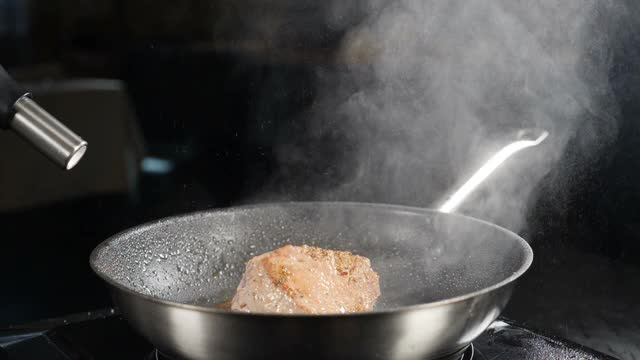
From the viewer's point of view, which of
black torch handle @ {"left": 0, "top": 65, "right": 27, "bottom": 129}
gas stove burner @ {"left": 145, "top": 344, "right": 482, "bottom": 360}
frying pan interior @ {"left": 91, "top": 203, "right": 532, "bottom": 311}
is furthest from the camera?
frying pan interior @ {"left": 91, "top": 203, "right": 532, "bottom": 311}

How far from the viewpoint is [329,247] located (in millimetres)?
1335

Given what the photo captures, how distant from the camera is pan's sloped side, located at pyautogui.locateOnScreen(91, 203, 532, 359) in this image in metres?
0.79

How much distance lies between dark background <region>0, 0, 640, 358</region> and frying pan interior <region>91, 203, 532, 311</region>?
238 millimetres

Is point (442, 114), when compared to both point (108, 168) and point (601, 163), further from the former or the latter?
point (108, 168)

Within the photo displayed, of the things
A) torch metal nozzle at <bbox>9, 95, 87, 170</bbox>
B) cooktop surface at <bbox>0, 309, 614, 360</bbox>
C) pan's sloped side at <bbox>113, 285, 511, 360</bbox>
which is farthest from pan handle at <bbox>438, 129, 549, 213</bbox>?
torch metal nozzle at <bbox>9, 95, 87, 170</bbox>

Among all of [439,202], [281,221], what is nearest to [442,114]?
[439,202]

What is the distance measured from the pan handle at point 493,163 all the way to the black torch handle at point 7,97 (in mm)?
756

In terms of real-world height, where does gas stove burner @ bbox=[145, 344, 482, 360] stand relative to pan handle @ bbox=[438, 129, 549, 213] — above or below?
below

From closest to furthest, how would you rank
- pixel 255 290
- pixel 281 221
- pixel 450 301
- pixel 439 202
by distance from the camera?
pixel 450 301
pixel 255 290
pixel 281 221
pixel 439 202

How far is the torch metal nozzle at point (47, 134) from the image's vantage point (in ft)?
2.86

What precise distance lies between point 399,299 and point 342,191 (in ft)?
1.18

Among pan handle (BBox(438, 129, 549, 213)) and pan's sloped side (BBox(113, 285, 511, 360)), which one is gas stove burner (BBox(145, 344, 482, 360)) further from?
pan handle (BBox(438, 129, 549, 213))

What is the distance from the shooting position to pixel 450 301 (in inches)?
31.8

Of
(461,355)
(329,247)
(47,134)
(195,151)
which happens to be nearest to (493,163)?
(329,247)
